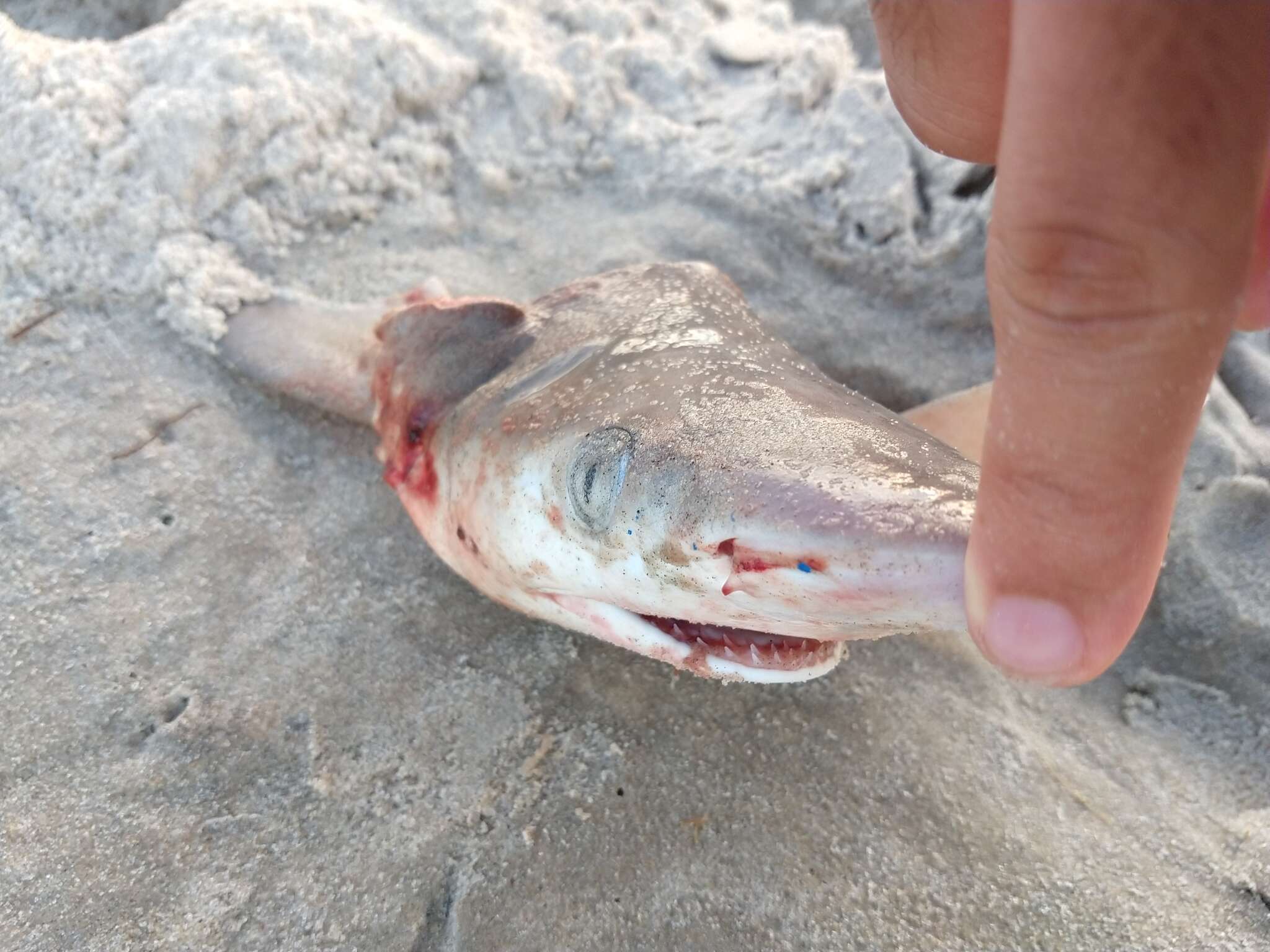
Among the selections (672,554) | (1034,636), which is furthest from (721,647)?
(1034,636)

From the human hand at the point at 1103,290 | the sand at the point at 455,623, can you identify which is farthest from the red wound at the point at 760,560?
the sand at the point at 455,623

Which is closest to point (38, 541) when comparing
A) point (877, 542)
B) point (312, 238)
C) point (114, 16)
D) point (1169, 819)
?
point (312, 238)

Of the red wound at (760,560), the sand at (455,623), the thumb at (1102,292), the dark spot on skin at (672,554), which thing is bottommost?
the sand at (455,623)

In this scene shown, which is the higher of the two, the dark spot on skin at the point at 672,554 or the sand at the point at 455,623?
the dark spot on skin at the point at 672,554

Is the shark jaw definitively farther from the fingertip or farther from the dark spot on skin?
the fingertip

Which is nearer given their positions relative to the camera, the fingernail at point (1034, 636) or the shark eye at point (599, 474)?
the fingernail at point (1034, 636)

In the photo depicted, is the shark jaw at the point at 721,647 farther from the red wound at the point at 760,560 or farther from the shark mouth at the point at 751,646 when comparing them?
the red wound at the point at 760,560

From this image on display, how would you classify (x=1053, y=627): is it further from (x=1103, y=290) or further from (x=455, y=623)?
(x=455, y=623)
